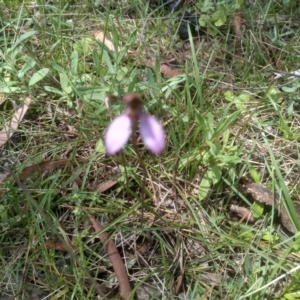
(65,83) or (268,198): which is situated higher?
(65,83)

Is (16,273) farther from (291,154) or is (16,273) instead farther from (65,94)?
(291,154)

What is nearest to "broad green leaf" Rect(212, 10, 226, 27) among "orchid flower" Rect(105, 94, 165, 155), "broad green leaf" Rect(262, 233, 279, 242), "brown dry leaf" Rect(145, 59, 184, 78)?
"brown dry leaf" Rect(145, 59, 184, 78)

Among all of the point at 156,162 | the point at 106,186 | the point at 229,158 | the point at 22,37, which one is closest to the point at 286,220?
the point at 229,158

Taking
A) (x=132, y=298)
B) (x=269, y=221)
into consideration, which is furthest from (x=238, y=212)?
(x=132, y=298)

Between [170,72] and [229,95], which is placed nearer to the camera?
[229,95]

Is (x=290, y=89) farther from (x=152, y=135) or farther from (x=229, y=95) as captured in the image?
(x=152, y=135)

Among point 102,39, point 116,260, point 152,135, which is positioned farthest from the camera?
point 102,39

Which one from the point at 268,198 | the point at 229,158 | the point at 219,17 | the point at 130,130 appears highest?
the point at 130,130

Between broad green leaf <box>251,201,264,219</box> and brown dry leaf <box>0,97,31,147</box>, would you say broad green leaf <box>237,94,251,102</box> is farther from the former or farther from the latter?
brown dry leaf <box>0,97,31,147</box>
